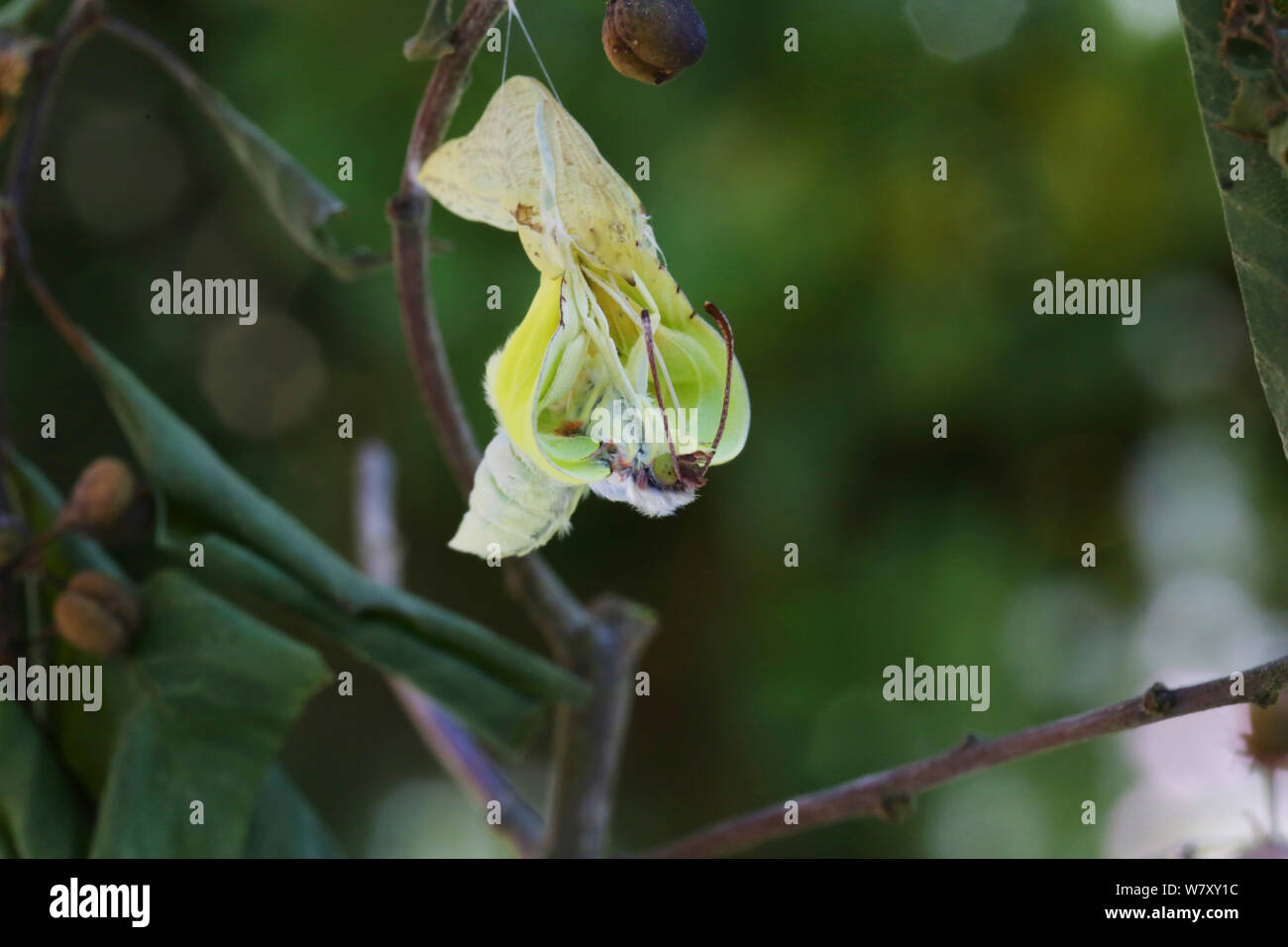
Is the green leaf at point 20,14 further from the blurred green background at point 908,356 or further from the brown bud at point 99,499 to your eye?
the blurred green background at point 908,356

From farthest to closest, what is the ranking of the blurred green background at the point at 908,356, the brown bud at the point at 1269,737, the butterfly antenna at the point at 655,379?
the blurred green background at the point at 908,356 < the brown bud at the point at 1269,737 < the butterfly antenna at the point at 655,379

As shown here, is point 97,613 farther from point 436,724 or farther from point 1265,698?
point 1265,698

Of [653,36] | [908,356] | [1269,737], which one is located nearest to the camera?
[653,36]

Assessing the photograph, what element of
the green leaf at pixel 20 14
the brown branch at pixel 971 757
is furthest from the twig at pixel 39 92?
the brown branch at pixel 971 757

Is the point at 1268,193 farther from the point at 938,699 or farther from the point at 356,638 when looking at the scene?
the point at 938,699

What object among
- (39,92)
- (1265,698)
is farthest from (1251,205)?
(39,92)

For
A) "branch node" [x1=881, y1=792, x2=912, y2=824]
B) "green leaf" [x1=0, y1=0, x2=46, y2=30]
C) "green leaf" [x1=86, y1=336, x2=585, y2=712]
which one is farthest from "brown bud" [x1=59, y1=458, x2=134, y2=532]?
"branch node" [x1=881, y1=792, x2=912, y2=824]
